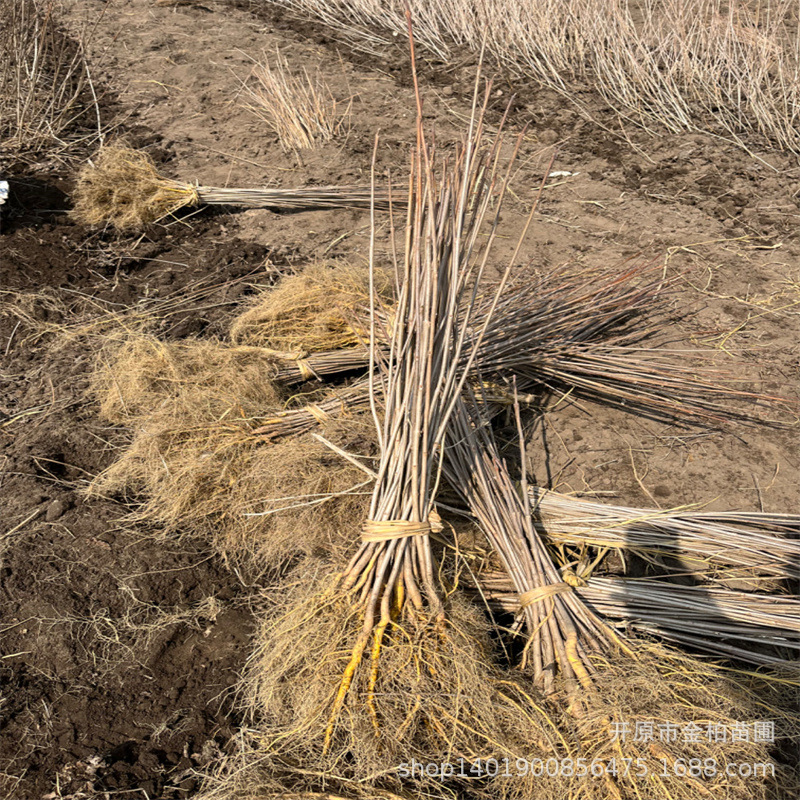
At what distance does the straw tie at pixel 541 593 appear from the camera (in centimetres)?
202

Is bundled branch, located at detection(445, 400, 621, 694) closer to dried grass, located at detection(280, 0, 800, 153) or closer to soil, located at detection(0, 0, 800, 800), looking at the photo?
soil, located at detection(0, 0, 800, 800)

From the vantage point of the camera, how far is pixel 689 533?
7.75ft

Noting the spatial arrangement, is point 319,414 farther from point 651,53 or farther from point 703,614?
point 651,53

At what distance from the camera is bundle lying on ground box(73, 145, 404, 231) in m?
4.31

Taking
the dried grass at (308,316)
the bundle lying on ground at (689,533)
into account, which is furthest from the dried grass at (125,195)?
the bundle lying on ground at (689,533)

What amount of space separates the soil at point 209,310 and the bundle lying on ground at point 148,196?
0.32 ft

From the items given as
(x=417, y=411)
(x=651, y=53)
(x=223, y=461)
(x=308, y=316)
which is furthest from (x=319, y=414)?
(x=651, y=53)

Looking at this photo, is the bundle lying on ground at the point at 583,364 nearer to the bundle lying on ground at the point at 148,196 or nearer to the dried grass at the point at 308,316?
the dried grass at the point at 308,316

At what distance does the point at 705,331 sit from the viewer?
3.44 m

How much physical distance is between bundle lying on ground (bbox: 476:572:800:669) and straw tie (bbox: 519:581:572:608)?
0.11 m

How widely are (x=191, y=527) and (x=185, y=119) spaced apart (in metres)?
4.06

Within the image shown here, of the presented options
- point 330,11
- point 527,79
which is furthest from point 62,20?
point 527,79

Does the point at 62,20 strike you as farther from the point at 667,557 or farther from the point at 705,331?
the point at 667,557

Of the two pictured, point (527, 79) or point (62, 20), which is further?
point (62, 20)
